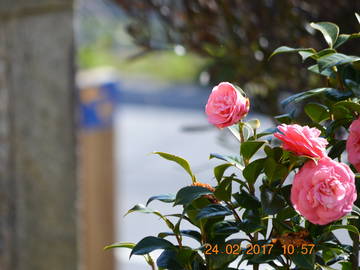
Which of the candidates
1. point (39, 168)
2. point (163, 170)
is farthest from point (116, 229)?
point (163, 170)

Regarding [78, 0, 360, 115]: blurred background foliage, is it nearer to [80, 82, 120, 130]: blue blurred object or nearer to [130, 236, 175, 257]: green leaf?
[130, 236, 175, 257]: green leaf

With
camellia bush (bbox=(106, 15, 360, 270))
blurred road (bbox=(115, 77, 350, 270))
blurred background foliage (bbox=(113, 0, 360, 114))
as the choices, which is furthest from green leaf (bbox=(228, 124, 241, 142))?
blurred road (bbox=(115, 77, 350, 270))

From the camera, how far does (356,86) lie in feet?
3.92

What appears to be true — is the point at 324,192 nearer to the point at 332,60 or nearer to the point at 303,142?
the point at 303,142

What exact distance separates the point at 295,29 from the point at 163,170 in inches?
311

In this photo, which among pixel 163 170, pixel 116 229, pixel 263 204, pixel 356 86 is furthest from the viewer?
pixel 163 170

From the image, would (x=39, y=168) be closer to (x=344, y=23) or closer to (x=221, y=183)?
(x=344, y=23)

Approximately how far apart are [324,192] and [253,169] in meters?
0.13

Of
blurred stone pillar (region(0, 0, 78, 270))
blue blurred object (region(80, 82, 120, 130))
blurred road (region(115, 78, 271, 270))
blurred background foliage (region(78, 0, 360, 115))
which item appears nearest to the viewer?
blurred background foliage (region(78, 0, 360, 115))

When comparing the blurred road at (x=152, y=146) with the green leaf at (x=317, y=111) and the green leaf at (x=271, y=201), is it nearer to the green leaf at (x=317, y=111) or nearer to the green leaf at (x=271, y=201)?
the green leaf at (x=317, y=111)

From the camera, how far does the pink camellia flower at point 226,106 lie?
1.06 metres

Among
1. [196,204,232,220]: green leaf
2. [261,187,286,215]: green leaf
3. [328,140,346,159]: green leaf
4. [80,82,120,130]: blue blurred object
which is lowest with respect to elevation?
[196,204,232,220]: green leaf
